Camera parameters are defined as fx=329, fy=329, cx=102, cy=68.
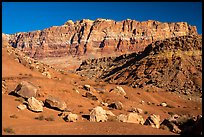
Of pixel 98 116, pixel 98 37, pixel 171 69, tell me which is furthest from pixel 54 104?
pixel 98 37

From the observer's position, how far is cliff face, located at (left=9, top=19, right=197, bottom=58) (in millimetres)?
160500

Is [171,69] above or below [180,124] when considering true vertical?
above

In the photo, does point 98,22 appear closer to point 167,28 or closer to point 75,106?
point 167,28

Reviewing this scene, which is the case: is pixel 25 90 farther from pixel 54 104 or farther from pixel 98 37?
pixel 98 37

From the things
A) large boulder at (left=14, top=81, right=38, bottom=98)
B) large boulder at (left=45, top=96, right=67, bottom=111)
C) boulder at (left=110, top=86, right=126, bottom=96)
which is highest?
large boulder at (left=14, top=81, right=38, bottom=98)

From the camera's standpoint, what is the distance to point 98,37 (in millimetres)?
169500

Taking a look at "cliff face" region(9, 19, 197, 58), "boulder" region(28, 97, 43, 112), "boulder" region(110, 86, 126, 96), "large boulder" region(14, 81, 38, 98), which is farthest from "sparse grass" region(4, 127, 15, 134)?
"cliff face" region(9, 19, 197, 58)

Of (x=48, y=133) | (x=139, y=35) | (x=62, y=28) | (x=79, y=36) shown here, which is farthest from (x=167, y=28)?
(x=48, y=133)

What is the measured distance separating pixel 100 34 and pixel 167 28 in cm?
3403

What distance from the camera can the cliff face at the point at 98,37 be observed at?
527 ft

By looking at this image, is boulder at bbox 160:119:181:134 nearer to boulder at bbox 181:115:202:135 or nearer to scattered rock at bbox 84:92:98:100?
boulder at bbox 181:115:202:135

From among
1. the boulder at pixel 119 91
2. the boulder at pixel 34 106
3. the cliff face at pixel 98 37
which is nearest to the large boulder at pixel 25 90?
the boulder at pixel 34 106

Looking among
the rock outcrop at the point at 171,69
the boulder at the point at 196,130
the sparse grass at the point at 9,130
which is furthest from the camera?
the rock outcrop at the point at 171,69

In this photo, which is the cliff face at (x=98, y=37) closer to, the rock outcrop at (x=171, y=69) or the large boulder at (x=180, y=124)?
the rock outcrop at (x=171, y=69)
